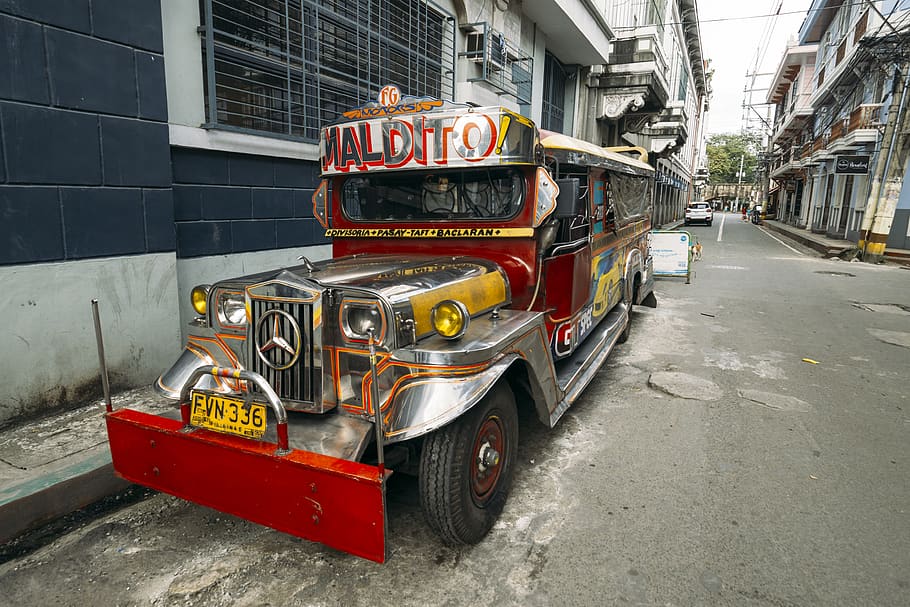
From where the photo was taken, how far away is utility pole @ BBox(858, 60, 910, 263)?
51.8ft

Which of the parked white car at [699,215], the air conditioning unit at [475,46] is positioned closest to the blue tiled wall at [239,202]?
the air conditioning unit at [475,46]

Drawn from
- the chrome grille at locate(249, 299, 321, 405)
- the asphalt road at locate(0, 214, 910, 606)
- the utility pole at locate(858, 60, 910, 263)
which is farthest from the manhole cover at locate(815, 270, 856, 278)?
the chrome grille at locate(249, 299, 321, 405)

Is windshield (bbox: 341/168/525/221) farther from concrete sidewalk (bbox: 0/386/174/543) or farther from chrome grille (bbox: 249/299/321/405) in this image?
concrete sidewalk (bbox: 0/386/174/543)

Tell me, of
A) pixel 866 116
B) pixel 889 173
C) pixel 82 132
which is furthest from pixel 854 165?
pixel 82 132

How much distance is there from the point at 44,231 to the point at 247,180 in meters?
2.33

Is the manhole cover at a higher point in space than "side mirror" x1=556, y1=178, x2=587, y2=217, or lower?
lower

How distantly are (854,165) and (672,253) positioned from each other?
13.9 metres

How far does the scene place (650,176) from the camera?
295 inches

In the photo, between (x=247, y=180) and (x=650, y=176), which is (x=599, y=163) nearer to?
(x=650, y=176)

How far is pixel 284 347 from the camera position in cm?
270

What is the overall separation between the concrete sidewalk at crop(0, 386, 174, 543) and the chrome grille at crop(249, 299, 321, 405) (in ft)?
4.97

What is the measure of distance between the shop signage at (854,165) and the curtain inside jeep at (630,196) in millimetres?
17761

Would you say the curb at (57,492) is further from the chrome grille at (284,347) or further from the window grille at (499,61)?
the window grille at (499,61)

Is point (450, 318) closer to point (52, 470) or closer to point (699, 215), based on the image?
point (52, 470)
